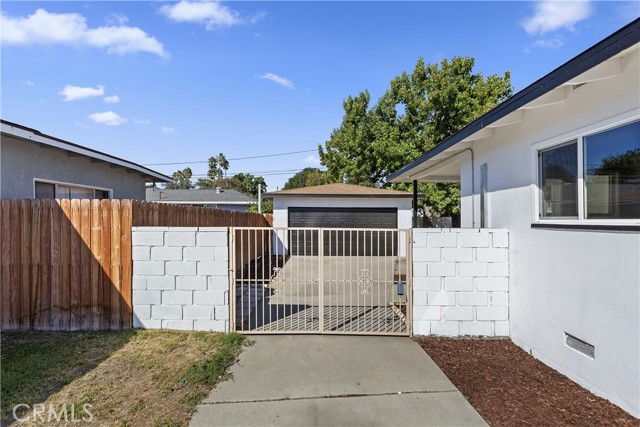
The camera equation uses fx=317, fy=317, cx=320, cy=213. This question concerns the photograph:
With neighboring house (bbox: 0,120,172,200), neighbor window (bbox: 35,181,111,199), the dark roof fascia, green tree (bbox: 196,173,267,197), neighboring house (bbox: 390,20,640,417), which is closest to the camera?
the dark roof fascia

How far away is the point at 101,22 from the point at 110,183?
417 cm

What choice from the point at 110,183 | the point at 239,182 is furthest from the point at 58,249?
the point at 239,182

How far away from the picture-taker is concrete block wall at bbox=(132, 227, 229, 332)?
4.95 metres

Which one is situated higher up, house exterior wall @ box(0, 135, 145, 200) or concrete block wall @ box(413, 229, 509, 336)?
house exterior wall @ box(0, 135, 145, 200)

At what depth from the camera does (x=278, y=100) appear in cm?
1675

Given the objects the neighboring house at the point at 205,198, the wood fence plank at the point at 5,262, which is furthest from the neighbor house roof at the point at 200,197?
the wood fence plank at the point at 5,262

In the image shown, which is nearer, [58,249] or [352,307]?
[58,249]

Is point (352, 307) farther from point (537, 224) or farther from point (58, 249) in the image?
point (58, 249)

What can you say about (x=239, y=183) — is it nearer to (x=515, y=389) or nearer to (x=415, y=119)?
(x=415, y=119)

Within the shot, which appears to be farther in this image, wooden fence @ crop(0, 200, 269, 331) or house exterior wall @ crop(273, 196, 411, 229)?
house exterior wall @ crop(273, 196, 411, 229)

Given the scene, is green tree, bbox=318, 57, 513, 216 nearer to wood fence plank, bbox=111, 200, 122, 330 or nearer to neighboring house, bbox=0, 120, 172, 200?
neighboring house, bbox=0, 120, 172, 200

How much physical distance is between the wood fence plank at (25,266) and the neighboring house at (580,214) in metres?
7.10

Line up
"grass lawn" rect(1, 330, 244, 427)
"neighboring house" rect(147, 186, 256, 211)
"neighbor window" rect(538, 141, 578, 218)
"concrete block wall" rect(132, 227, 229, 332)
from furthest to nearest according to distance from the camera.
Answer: "neighboring house" rect(147, 186, 256, 211)
"concrete block wall" rect(132, 227, 229, 332)
"neighbor window" rect(538, 141, 578, 218)
"grass lawn" rect(1, 330, 244, 427)

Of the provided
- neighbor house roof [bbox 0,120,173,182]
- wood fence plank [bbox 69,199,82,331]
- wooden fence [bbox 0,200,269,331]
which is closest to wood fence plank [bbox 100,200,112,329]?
wooden fence [bbox 0,200,269,331]
